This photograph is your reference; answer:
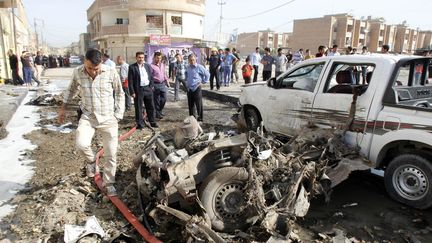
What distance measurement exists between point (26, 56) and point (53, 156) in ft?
42.4

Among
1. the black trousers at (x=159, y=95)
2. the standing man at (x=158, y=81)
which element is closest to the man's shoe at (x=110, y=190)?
the standing man at (x=158, y=81)

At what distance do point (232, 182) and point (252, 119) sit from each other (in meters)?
3.49

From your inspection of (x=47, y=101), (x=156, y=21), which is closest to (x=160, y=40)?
(x=156, y=21)

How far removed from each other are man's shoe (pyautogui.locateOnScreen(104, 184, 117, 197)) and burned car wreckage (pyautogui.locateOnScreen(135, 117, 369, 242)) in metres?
0.43

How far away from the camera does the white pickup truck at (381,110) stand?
12.7 feet

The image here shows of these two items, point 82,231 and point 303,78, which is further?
point 303,78

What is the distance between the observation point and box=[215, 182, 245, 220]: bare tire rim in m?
3.45

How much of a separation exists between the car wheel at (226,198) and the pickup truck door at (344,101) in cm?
191

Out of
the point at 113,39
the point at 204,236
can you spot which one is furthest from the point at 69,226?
the point at 113,39

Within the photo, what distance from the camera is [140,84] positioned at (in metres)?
7.51

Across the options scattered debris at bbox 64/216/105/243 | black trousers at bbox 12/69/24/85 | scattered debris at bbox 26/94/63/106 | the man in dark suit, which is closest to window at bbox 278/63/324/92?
the man in dark suit

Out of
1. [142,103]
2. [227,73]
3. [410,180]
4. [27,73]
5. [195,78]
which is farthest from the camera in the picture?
[27,73]

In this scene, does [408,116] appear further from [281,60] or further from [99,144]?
[281,60]

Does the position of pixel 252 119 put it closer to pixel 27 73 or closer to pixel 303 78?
pixel 303 78
